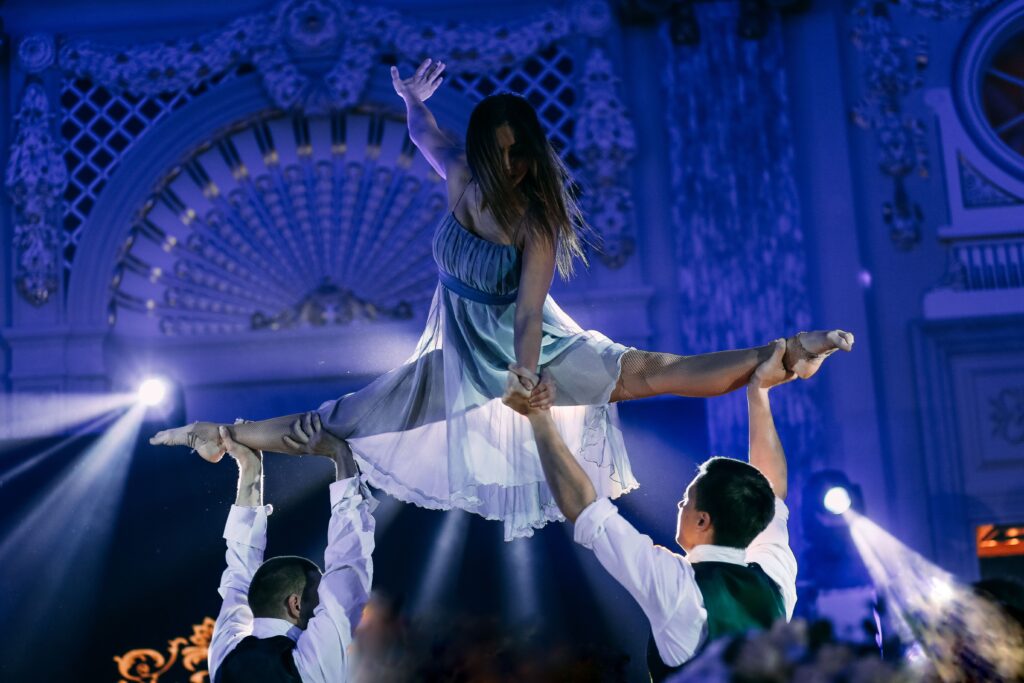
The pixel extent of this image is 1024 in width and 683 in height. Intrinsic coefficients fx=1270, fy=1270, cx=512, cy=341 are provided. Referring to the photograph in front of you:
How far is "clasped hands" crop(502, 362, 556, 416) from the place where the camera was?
7.42 feet

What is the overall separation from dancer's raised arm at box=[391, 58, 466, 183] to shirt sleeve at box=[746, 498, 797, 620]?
3.15 feet

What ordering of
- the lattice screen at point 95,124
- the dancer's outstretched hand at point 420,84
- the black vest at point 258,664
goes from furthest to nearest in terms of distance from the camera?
the lattice screen at point 95,124 < the dancer's outstretched hand at point 420,84 < the black vest at point 258,664

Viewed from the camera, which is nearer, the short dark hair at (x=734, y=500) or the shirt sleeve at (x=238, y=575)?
the short dark hair at (x=734, y=500)

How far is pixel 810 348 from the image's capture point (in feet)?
8.00

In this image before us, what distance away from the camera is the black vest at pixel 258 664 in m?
2.65

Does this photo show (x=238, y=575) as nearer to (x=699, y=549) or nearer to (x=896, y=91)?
(x=699, y=549)

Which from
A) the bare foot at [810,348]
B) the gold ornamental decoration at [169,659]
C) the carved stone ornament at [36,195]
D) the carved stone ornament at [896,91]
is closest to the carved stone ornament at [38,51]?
the carved stone ornament at [36,195]

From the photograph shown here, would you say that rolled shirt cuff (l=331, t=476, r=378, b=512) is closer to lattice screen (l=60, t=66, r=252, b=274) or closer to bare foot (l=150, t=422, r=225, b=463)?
bare foot (l=150, t=422, r=225, b=463)

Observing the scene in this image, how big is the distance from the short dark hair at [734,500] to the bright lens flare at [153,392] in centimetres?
382

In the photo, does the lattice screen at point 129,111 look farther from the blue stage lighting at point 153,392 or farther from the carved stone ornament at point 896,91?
the carved stone ornament at point 896,91

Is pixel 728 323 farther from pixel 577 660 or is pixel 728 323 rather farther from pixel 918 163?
pixel 577 660

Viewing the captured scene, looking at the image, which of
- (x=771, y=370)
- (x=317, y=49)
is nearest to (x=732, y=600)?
(x=771, y=370)

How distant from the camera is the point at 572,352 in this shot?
2621 mm

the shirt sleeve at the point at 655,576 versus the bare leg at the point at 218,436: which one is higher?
the bare leg at the point at 218,436
